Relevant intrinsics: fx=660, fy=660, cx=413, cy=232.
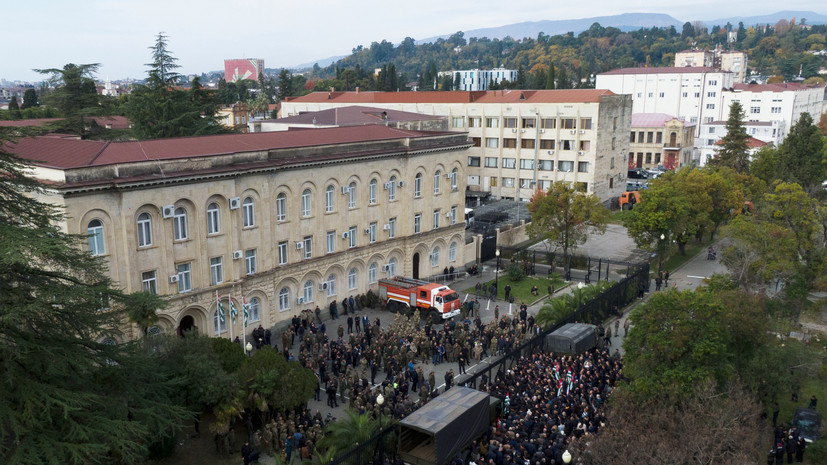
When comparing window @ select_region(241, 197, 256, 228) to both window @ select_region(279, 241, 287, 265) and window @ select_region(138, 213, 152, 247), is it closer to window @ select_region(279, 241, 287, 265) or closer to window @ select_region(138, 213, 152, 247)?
window @ select_region(279, 241, 287, 265)

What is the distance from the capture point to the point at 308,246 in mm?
39188

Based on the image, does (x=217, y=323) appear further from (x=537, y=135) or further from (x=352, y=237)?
(x=537, y=135)

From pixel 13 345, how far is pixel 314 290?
23.5 metres

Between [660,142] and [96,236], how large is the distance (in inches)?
3257

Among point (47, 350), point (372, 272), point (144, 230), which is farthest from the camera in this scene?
point (372, 272)

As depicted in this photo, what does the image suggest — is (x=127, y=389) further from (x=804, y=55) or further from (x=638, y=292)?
(x=804, y=55)

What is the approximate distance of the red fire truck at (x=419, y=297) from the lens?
38.7m

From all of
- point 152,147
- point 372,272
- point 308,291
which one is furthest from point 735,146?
point 152,147

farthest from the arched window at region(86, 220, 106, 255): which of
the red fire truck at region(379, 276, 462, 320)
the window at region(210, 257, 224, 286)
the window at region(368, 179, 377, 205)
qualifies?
the red fire truck at region(379, 276, 462, 320)

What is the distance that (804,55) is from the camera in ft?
635

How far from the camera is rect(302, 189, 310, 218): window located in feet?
126

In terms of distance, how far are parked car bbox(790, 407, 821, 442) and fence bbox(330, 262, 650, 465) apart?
11.3 meters

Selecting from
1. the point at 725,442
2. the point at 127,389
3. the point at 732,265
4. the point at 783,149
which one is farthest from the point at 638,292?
the point at 127,389

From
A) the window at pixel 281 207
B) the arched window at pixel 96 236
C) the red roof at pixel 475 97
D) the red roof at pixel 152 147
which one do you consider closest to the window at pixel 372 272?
the window at pixel 281 207
